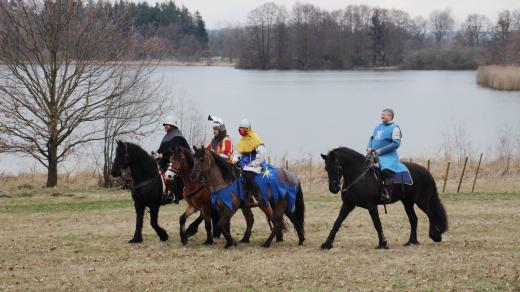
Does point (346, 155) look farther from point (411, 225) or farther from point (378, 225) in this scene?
point (411, 225)

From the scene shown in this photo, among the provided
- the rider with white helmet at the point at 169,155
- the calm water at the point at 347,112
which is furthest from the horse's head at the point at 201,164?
the calm water at the point at 347,112

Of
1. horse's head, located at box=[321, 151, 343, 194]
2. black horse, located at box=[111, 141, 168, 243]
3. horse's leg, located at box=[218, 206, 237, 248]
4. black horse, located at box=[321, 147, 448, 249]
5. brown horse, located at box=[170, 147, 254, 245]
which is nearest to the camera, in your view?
horse's head, located at box=[321, 151, 343, 194]

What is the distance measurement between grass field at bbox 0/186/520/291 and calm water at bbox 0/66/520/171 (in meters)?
14.3

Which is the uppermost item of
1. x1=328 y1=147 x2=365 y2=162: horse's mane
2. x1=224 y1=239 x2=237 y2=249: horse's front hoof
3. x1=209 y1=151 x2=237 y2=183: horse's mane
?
x1=328 y1=147 x2=365 y2=162: horse's mane

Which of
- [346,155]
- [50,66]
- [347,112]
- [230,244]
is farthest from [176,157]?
[347,112]

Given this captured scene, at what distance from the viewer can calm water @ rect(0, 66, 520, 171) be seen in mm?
37781

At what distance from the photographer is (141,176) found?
12.9m

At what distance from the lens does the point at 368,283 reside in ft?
31.4

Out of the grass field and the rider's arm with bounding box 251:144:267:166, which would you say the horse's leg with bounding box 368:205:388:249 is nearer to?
the grass field

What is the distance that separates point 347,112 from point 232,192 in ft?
133

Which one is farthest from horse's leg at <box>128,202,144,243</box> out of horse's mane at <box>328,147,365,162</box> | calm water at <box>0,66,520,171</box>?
calm water at <box>0,66,520,171</box>

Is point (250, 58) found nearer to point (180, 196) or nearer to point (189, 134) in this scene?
point (189, 134)

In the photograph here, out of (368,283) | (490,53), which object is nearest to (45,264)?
(368,283)

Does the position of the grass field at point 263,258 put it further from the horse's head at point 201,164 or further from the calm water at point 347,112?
the calm water at point 347,112
